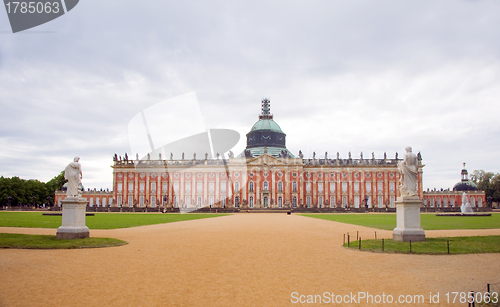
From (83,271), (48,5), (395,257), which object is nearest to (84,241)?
(83,271)

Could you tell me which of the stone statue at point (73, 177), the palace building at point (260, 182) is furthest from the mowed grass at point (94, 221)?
the palace building at point (260, 182)

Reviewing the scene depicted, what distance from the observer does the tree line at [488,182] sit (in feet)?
268

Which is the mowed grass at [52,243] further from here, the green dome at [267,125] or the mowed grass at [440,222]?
the green dome at [267,125]

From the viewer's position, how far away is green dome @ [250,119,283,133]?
82.6 meters

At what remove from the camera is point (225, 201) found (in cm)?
7550

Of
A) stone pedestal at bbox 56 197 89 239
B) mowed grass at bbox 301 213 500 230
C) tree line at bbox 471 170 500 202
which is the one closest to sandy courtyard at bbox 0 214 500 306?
stone pedestal at bbox 56 197 89 239

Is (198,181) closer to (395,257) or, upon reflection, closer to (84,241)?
(84,241)

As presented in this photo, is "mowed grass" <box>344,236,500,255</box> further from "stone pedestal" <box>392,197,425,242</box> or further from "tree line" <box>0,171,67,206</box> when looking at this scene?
"tree line" <box>0,171,67,206</box>

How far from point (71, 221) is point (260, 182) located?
2373 inches

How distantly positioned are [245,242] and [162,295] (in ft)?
28.5

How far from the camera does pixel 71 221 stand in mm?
16000

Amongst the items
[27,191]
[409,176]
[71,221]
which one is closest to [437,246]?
[409,176]

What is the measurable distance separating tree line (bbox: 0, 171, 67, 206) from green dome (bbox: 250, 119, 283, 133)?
44939 mm

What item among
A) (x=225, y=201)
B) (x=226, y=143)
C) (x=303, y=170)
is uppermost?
(x=226, y=143)
